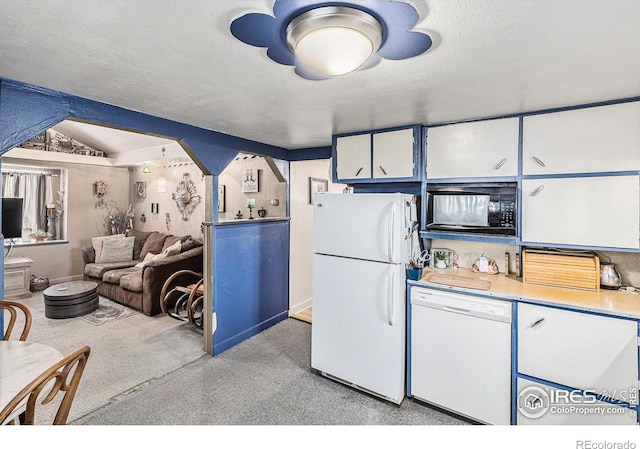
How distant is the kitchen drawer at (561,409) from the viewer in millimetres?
1799

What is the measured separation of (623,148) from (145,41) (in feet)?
8.89

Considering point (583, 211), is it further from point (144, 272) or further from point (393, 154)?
point (144, 272)

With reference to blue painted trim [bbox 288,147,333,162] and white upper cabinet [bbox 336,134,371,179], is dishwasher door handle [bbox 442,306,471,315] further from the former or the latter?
blue painted trim [bbox 288,147,333,162]

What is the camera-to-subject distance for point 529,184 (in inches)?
88.4

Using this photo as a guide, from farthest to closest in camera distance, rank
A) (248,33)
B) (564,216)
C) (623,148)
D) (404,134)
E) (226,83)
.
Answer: (404,134), (564,216), (623,148), (226,83), (248,33)

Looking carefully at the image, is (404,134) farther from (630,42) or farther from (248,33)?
(248,33)

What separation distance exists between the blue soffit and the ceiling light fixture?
23 mm

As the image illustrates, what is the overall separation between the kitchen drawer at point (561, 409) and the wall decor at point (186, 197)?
492 cm

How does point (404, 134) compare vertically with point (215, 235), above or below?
above

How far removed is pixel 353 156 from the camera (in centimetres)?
294

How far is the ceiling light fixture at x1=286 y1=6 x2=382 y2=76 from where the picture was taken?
112 centimetres

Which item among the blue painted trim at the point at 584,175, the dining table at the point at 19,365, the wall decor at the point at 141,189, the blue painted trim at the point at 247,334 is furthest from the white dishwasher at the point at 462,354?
the wall decor at the point at 141,189

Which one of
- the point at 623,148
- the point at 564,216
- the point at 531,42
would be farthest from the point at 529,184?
the point at 531,42

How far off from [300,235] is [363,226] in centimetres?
196
